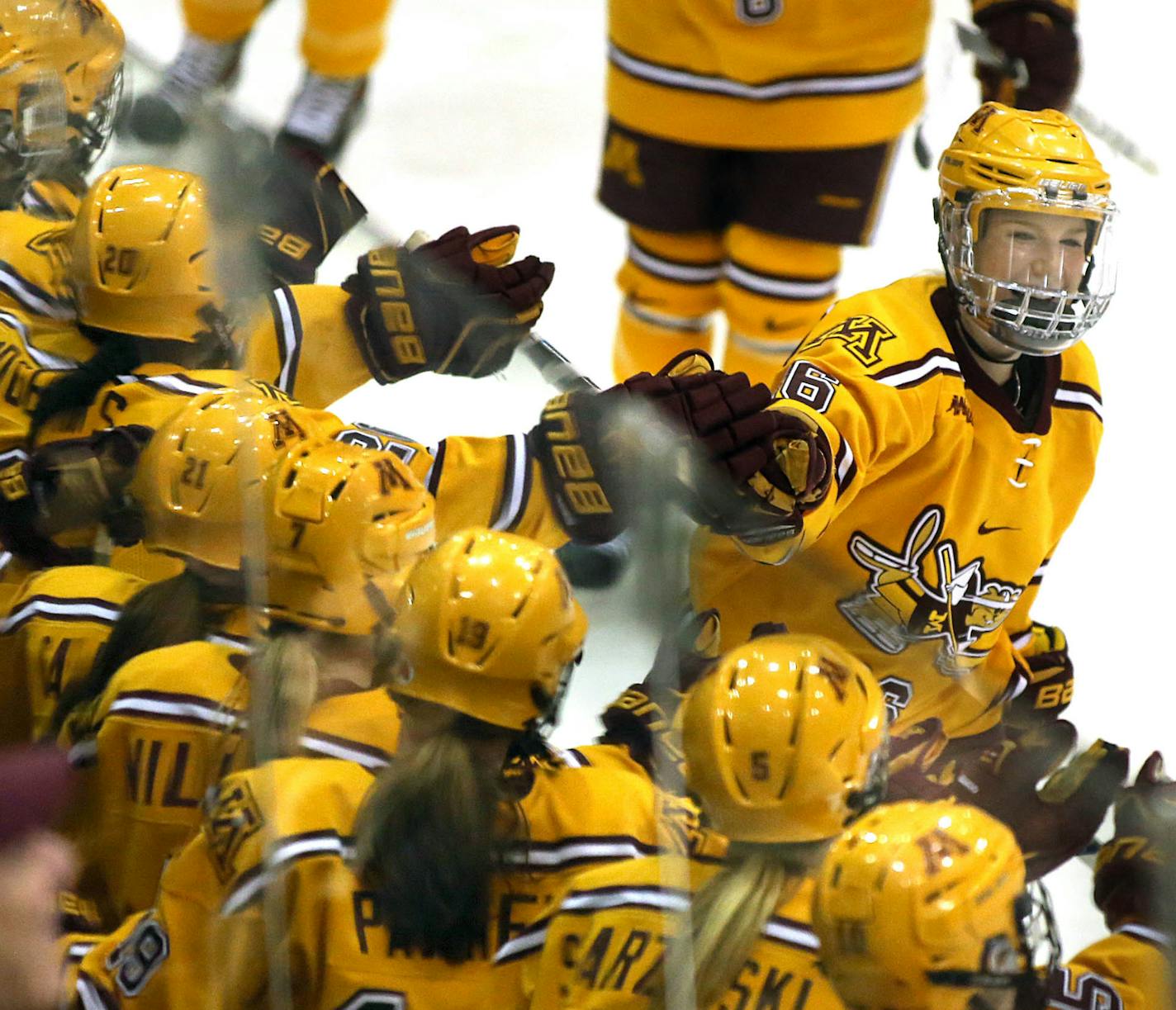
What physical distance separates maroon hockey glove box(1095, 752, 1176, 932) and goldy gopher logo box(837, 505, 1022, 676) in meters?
0.42

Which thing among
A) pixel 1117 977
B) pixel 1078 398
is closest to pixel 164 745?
pixel 1117 977

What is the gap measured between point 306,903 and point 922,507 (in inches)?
33.3

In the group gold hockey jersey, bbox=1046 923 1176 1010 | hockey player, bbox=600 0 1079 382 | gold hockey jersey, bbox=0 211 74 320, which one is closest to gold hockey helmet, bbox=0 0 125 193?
gold hockey jersey, bbox=0 211 74 320

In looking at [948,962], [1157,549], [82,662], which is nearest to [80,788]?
[82,662]

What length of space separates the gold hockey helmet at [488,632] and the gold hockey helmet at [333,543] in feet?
0.42

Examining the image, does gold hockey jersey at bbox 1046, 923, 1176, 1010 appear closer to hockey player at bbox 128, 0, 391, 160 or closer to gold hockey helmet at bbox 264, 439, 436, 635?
gold hockey helmet at bbox 264, 439, 436, 635

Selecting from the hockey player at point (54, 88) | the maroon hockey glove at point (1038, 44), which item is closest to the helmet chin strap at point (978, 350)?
the maroon hockey glove at point (1038, 44)

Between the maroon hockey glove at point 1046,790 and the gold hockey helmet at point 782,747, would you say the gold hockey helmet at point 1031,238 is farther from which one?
the gold hockey helmet at point 782,747

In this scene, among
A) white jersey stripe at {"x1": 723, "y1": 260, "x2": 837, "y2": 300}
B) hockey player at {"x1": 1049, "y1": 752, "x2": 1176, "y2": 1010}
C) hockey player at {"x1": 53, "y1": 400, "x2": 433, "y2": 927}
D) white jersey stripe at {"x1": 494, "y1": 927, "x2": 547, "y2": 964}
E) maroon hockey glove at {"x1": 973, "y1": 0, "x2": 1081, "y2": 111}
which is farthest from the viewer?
white jersey stripe at {"x1": 723, "y1": 260, "x2": 837, "y2": 300}

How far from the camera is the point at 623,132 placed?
2.79 meters

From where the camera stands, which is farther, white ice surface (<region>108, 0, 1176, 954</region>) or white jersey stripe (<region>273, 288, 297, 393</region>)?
white ice surface (<region>108, 0, 1176, 954</region>)

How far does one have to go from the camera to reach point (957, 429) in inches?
78.2

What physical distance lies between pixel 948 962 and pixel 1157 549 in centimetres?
179

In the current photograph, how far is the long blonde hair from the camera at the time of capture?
1378 millimetres
